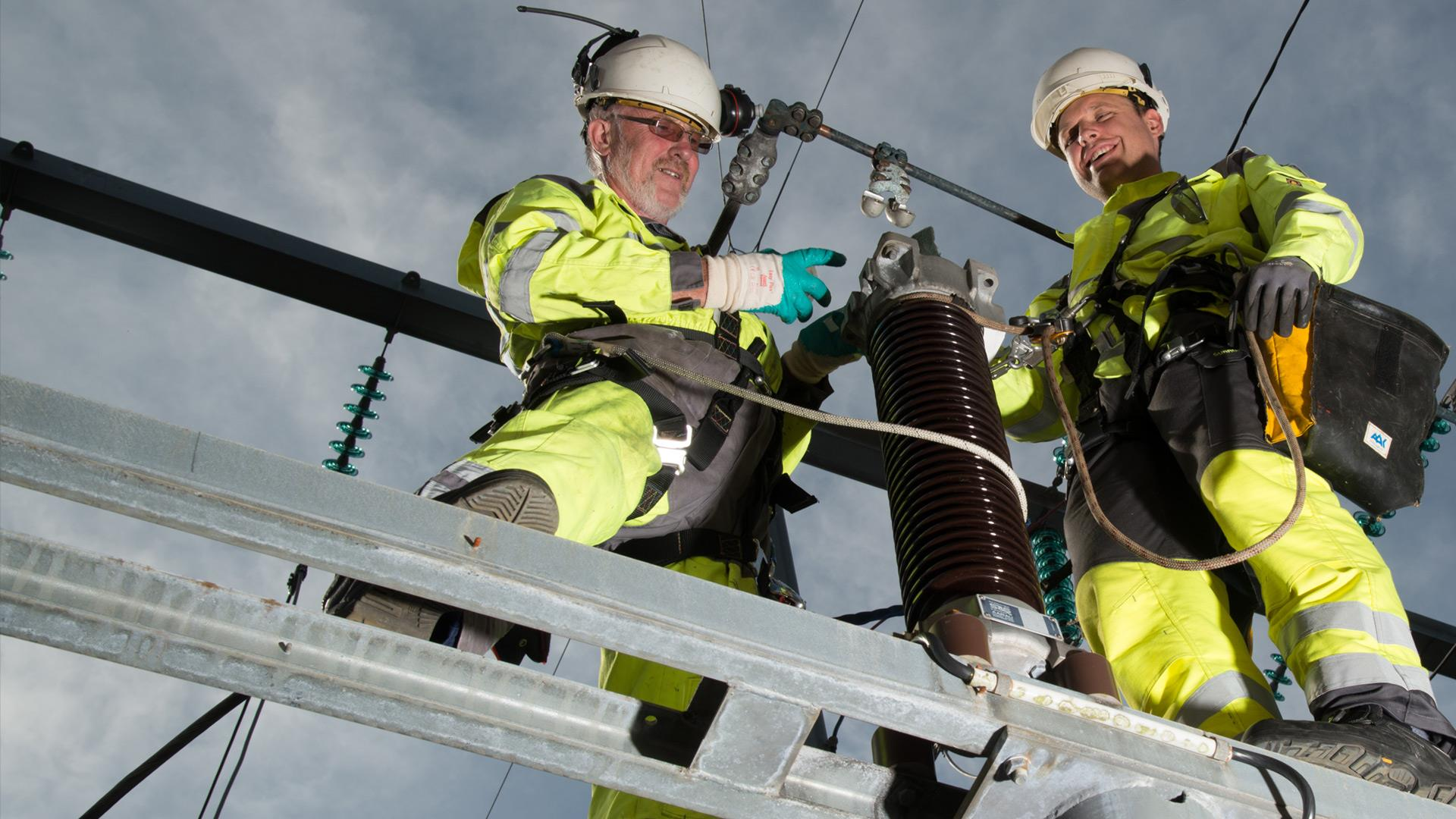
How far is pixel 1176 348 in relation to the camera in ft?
12.4

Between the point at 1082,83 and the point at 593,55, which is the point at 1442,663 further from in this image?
the point at 593,55

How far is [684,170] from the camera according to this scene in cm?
496

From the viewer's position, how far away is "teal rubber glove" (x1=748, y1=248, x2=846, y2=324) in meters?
4.07

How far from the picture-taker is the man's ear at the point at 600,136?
5082 millimetres

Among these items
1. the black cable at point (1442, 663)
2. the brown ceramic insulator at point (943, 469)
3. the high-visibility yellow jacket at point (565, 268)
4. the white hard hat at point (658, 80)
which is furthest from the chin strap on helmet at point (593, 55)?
the black cable at point (1442, 663)

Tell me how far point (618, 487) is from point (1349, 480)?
1931 mm

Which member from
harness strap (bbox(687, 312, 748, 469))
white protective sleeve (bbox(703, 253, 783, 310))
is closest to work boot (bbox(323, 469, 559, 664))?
harness strap (bbox(687, 312, 748, 469))

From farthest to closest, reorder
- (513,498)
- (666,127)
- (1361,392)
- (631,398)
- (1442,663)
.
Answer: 1. (1442,663)
2. (666,127)
3. (631,398)
4. (1361,392)
5. (513,498)

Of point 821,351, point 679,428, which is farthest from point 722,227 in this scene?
point 679,428

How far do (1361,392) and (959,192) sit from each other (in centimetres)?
212

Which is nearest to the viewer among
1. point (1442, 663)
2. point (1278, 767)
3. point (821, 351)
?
point (1278, 767)

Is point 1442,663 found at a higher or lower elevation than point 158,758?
higher

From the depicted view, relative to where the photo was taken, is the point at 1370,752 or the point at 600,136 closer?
the point at 1370,752

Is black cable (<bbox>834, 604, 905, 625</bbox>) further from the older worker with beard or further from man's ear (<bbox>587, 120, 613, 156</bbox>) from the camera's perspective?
man's ear (<bbox>587, 120, 613, 156</bbox>)
